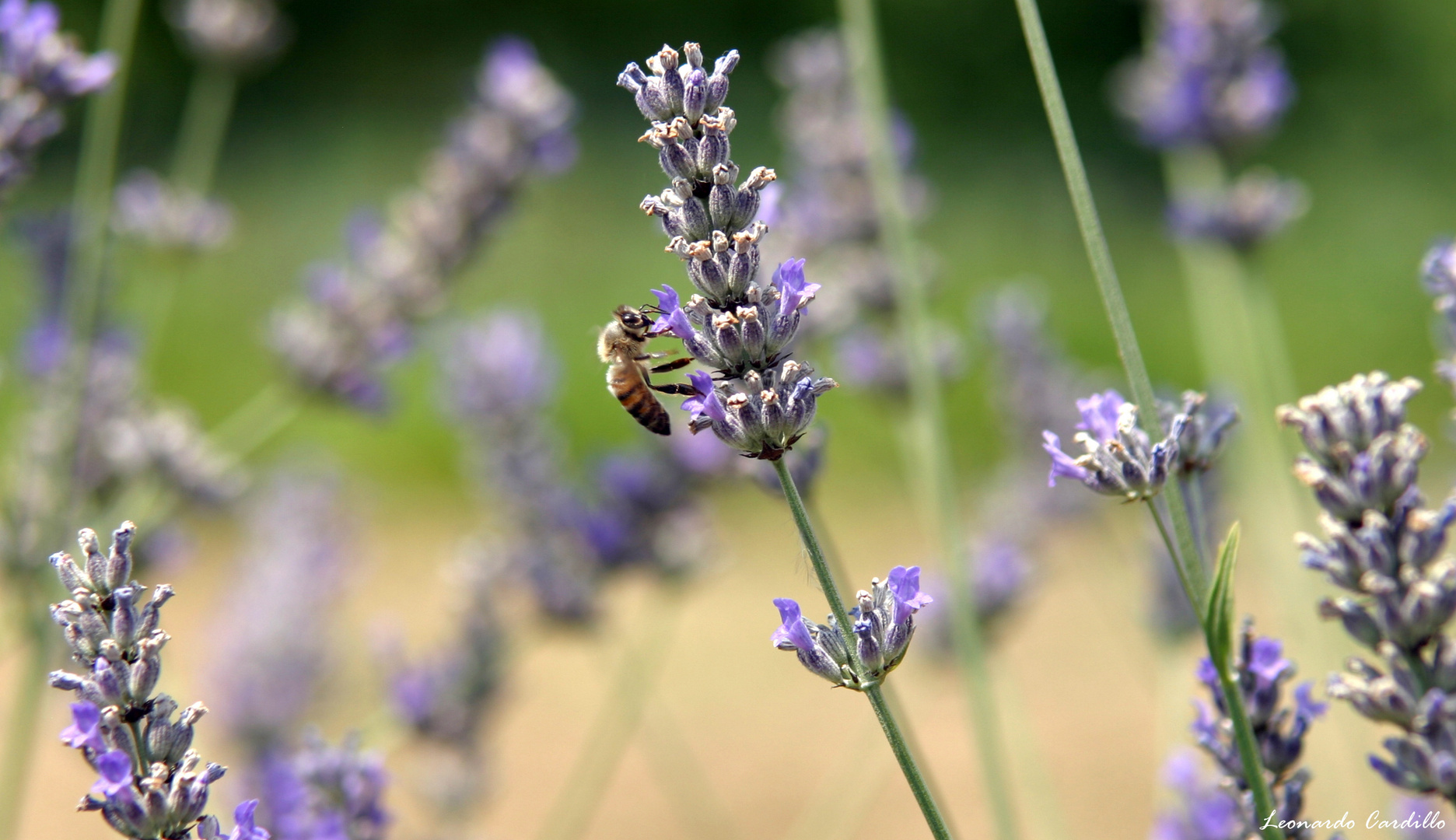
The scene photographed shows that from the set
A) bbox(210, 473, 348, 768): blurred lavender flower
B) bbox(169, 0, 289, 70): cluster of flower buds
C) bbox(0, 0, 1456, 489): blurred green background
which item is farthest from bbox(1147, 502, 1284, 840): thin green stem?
bbox(0, 0, 1456, 489): blurred green background

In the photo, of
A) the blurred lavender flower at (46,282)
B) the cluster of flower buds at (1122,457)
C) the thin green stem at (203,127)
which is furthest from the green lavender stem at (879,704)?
the thin green stem at (203,127)

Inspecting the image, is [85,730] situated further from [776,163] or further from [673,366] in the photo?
[776,163]

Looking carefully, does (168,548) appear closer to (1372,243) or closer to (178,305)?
(178,305)

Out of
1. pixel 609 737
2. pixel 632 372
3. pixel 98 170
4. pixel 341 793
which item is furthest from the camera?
pixel 609 737

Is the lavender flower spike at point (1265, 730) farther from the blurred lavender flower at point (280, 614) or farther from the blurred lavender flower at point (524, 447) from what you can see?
the blurred lavender flower at point (280, 614)

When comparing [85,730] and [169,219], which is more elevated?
[169,219]

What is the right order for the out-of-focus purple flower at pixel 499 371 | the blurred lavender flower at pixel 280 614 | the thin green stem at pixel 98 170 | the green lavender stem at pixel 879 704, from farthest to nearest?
the blurred lavender flower at pixel 280 614 → the out-of-focus purple flower at pixel 499 371 → the thin green stem at pixel 98 170 → the green lavender stem at pixel 879 704

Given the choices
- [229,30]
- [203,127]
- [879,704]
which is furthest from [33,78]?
[203,127]
